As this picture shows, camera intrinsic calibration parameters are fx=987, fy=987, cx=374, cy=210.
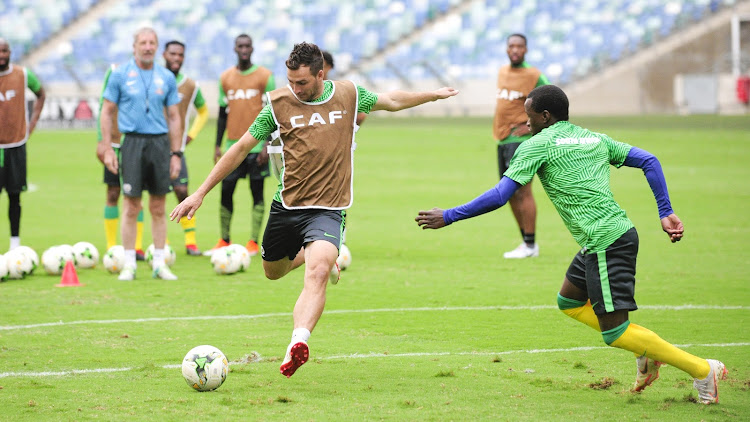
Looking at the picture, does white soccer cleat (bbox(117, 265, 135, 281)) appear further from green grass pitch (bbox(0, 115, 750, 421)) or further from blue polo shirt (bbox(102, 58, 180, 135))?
blue polo shirt (bbox(102, 58, 180, 135))

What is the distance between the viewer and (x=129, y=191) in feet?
32.4

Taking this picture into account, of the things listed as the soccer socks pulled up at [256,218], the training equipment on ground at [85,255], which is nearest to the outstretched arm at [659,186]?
the soccer socks pulled up at [256,218]

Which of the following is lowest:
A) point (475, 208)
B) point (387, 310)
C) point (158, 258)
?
point (387, 310)

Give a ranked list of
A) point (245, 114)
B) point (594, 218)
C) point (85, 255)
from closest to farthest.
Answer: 1. point (594, 218)
2. point (85, 255)
3. point (245, 114)

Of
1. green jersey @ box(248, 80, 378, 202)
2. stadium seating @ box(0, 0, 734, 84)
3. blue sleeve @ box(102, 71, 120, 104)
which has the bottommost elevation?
green jersey @ box(248, 80, 378, 202)

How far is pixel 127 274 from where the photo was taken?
10.1 metres

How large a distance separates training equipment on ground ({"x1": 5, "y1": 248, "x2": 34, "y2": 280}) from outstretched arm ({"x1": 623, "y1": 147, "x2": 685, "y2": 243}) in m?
6.89

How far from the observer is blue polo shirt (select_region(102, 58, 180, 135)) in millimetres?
9945

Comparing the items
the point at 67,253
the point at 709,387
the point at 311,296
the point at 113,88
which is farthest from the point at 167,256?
the point at 709,387

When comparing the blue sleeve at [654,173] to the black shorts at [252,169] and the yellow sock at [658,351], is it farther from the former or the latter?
Result: the black shorts at [252,169]

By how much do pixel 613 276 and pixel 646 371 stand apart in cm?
61

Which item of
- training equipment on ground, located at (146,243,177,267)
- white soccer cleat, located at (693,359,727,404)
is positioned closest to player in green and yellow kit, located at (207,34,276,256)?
training equipment on ground, located at (146,243,177,267)

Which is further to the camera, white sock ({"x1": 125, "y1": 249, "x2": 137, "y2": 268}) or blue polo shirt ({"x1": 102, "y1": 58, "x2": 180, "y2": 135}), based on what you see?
white sock ({"x1": 125, "y1": 249, "x2": 137, "y2": 268})

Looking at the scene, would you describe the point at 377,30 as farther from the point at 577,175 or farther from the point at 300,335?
the point at 300,335
